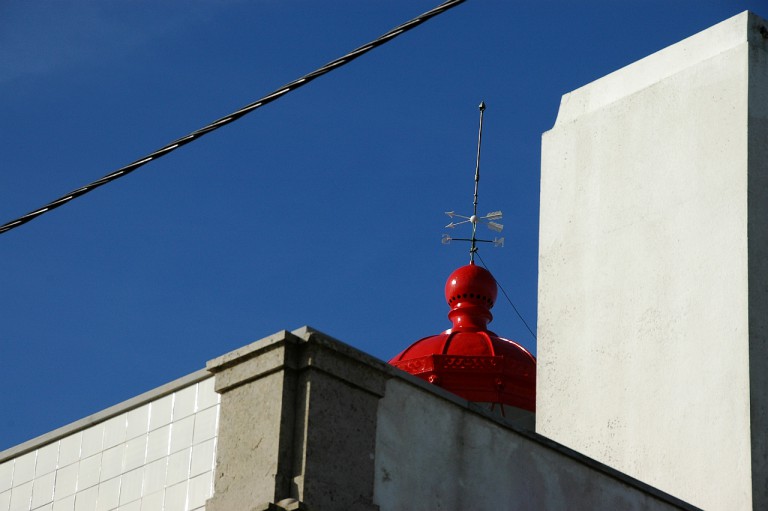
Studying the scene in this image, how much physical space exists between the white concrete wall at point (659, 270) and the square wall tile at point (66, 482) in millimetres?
4757

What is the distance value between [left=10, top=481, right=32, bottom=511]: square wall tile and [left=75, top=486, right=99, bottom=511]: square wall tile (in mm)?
558

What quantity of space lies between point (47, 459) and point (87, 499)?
2.08ft

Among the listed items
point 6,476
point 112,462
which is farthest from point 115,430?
point 6,476

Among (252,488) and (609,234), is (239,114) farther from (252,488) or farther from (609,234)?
(609,234)

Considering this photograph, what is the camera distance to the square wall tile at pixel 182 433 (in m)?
10.9

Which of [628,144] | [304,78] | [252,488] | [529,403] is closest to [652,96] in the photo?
[628,144]

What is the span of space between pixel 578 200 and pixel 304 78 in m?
5.61

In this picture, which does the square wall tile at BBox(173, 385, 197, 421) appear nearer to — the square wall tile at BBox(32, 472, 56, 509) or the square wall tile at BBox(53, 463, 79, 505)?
the square wall tile at BBox(53, 463, 79, 505)

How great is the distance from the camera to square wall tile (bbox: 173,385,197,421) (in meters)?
11.0

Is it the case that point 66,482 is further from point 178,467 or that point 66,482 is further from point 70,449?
point 178,467

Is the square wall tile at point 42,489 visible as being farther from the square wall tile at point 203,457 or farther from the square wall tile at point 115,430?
the square wall tile at point 203,457

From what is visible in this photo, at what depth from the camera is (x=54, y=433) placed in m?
11.8

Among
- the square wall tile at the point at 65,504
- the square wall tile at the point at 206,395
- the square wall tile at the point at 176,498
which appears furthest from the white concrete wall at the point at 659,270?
the square wall tile at the point at 65,504

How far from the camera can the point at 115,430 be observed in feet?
37.5
